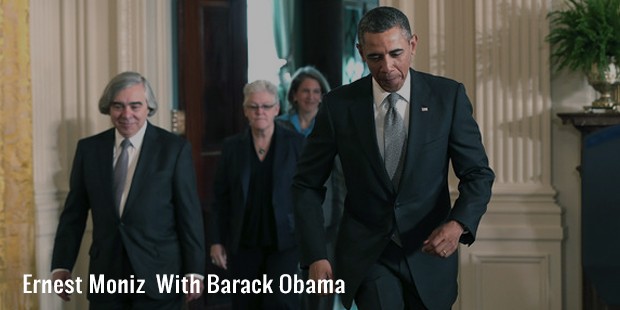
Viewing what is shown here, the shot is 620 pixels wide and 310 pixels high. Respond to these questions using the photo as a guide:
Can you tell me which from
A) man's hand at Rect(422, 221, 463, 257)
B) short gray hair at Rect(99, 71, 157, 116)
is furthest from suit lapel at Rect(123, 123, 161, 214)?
man's hand at Rect(422, 221, 463, 257)

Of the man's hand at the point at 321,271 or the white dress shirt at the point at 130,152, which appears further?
the white dress shirt at the point at 130,152

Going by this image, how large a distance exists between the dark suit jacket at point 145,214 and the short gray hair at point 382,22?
1.53 m

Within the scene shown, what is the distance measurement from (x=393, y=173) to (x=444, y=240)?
1.24ft

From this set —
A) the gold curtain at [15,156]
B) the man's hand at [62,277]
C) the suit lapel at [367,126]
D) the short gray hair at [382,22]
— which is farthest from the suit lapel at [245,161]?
the short gray hair at [382,22]

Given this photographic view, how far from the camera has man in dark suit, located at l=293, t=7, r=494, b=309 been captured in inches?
133

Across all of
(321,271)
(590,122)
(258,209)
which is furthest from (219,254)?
(321,271)

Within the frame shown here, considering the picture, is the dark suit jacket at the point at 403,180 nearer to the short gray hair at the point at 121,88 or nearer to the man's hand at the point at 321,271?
the man's hand at the point at 321,271

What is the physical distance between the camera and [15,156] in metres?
5.73

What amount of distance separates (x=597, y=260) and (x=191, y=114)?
5598 mm

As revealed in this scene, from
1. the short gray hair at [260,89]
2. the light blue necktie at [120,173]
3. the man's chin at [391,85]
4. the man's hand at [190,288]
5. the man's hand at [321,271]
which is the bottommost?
the man's hand at [190,288]

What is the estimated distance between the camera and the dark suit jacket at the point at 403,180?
134 inches

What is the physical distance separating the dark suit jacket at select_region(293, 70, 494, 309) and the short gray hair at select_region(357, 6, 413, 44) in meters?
0.23

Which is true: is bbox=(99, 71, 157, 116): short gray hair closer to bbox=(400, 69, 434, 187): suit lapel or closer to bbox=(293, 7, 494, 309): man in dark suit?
bbox=(293, 7, 494, 309): man in dark suit

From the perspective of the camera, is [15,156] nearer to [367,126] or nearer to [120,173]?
[120,173]
